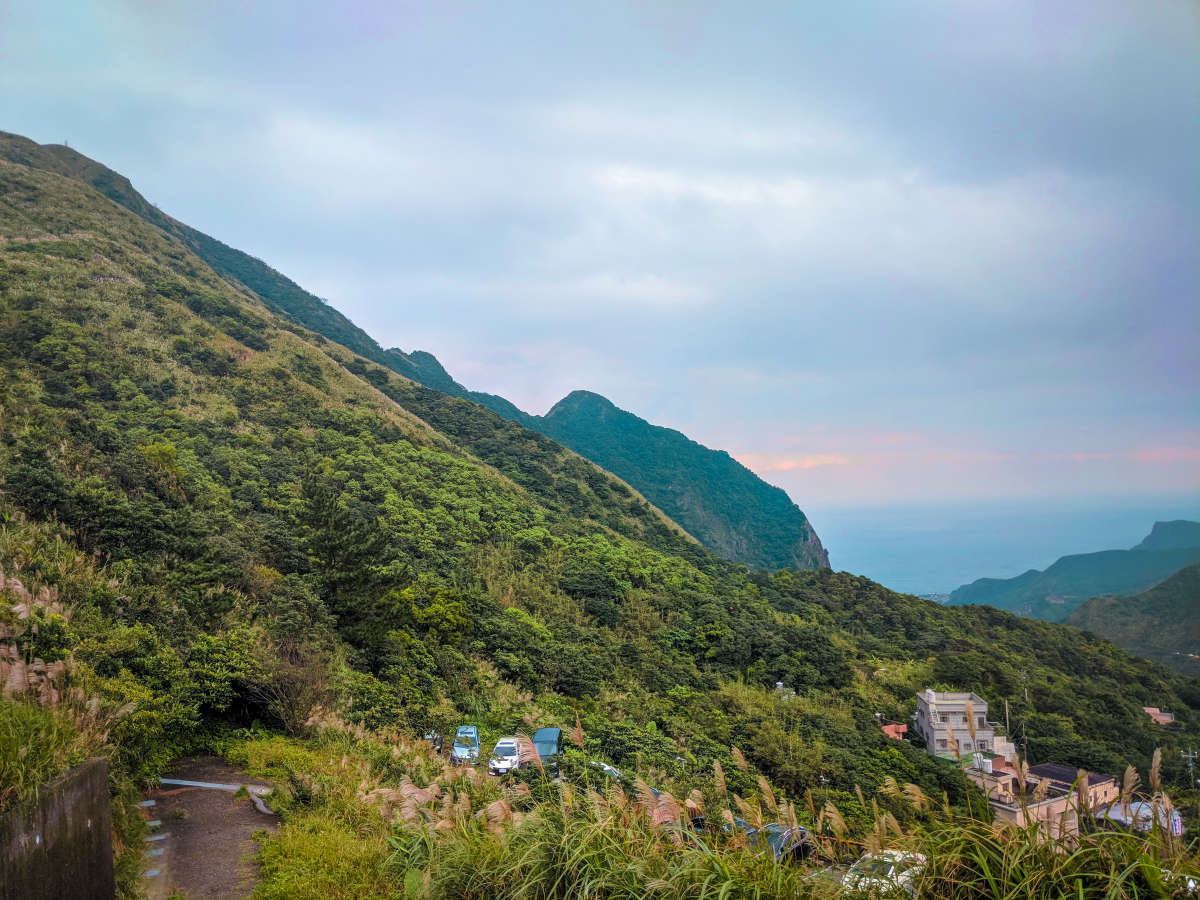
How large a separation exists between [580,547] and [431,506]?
22.0 ft

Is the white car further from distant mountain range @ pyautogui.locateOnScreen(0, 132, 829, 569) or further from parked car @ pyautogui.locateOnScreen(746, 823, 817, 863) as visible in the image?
distant mountain range @ pyautogui.locateOnScreen(0, 132, 829, 569)

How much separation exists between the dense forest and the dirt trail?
0.48m

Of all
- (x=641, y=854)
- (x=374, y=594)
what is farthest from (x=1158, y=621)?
(x=641, y=854)

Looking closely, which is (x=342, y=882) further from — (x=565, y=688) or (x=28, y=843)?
(x=565, y=688)

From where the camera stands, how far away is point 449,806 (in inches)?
169

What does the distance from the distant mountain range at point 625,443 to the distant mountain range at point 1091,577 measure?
31879 millimetres

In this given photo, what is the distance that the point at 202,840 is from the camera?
5082 mm

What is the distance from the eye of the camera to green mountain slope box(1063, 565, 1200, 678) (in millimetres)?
52156

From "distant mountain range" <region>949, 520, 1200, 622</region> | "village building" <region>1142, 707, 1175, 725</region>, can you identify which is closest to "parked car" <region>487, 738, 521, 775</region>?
"village building" <region>1142, 707, 1175, 725</region>

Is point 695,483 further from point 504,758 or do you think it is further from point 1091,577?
point 504,758

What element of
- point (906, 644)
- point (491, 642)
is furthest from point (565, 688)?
point (906, 644)

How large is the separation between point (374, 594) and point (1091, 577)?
13453 cm

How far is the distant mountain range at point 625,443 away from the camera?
7756 cm

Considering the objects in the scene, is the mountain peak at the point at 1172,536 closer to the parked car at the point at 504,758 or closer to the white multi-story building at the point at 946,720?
the white multi-story building at the point at 946,720
